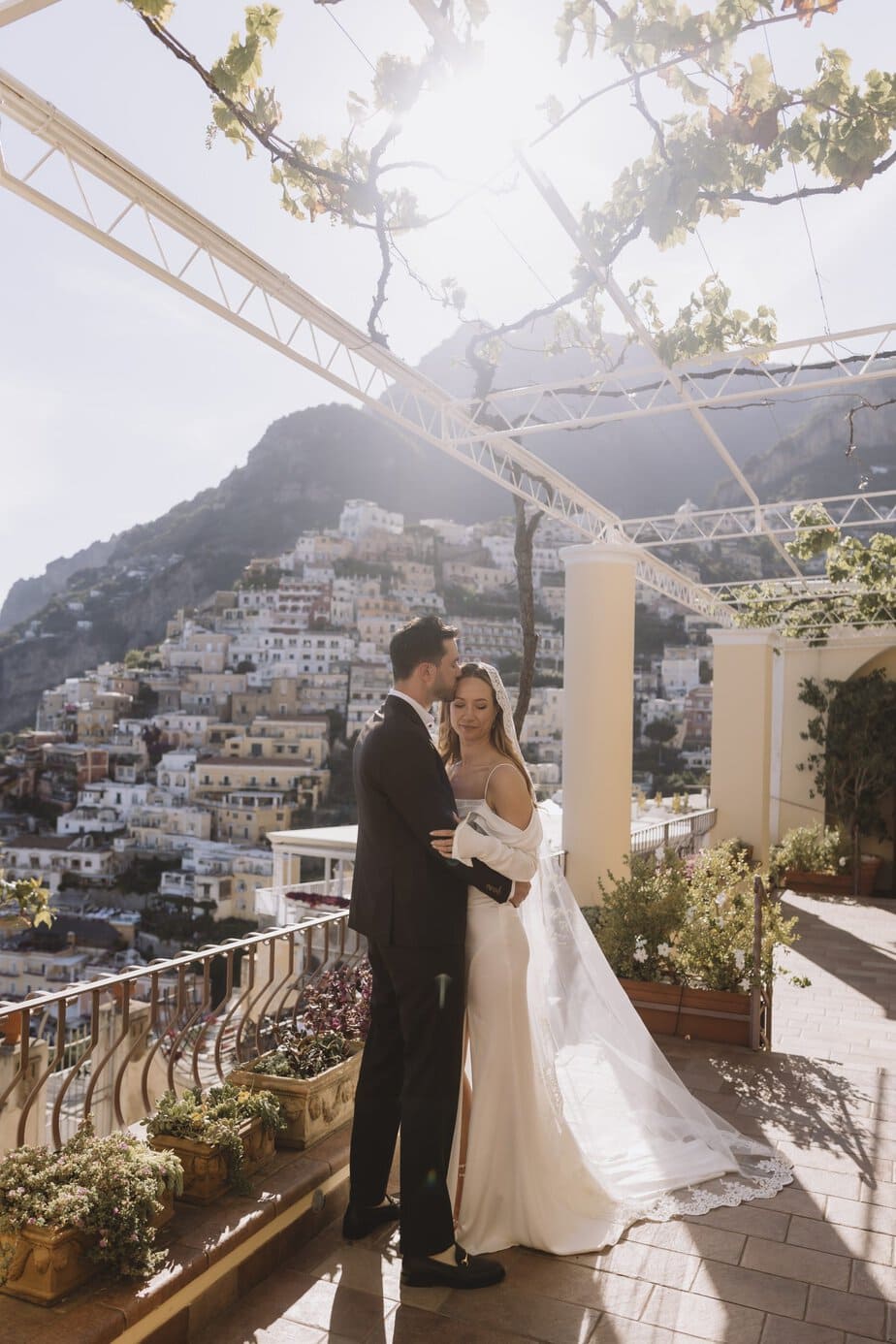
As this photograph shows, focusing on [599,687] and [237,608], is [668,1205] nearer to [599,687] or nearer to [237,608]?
[599,687]

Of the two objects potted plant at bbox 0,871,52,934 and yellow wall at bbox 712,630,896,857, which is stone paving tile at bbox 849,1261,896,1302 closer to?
potted plant at bbox 0,871,52,934

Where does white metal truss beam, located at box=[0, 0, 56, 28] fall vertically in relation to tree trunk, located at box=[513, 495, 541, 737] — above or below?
above

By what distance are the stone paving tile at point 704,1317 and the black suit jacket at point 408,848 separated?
97 cm

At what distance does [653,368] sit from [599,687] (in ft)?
8.73

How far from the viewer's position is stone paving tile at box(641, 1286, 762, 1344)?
2184mm

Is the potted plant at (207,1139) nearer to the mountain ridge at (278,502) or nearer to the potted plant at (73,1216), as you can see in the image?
the potted plant at (73,1216)

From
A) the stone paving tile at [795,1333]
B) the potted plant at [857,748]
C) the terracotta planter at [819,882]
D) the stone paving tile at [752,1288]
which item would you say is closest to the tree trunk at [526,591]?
the stone paving tile at [752,1288]

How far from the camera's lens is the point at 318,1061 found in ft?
10.2

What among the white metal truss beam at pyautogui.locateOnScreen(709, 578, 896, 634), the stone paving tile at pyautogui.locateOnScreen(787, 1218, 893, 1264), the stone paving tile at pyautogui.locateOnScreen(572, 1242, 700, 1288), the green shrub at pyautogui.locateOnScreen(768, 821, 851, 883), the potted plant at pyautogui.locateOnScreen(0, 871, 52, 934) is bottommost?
the green shrub at pyautogui.locateOnScreen(768, 821, 851, 883)

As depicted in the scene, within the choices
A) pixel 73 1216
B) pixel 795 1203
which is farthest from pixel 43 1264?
pixel 795 1203

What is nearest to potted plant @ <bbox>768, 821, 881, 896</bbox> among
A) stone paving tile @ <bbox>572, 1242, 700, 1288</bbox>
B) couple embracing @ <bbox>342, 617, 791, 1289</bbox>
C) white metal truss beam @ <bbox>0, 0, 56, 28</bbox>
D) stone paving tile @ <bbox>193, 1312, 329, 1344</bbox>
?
couple embracing @ <bbox>342, 617, 791, 1289</bbox>

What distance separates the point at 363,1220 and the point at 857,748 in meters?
11.8

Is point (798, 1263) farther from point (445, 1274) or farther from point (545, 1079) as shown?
point (445, 1274)

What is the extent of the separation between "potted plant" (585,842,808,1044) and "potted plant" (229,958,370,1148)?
165 cm
